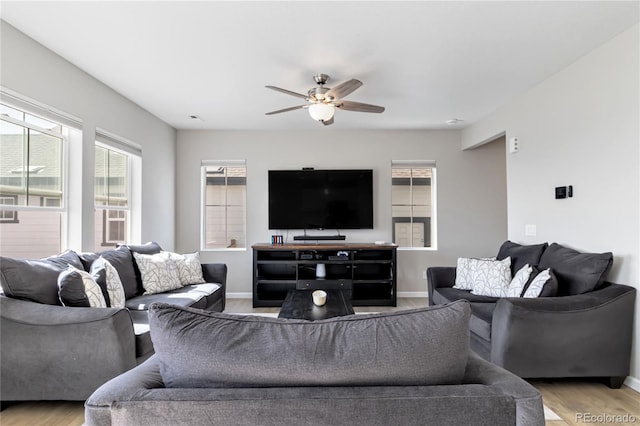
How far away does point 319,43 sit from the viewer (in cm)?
256

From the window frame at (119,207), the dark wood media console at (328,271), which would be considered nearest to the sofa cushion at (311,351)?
the window frame at (119,207)

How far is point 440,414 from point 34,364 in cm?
228

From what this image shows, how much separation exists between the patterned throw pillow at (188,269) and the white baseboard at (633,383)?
11.9ft

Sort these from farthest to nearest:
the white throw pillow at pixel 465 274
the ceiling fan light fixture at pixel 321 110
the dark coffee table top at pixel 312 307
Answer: the white throw pillow at pixel 465 274 < the ceiling fan light fixture at pixel 321 110 < the dark coffee table top at pixel 312 307

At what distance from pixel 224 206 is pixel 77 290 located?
126 inches

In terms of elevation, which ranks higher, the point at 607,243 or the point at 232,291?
the point at 607,243

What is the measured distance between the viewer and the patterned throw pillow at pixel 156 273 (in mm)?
3188

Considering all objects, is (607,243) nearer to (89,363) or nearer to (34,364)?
(89,363)

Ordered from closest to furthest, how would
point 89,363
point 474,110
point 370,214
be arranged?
point 89,363
point 474,110
point 370,214

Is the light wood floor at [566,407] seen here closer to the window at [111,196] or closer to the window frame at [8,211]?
the window frame at [8,211]

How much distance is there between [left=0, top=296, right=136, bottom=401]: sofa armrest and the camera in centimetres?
197

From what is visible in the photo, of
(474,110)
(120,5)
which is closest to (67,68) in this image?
(120,5)

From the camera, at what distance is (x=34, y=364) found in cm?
199

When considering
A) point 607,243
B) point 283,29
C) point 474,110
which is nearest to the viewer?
point 283,29
